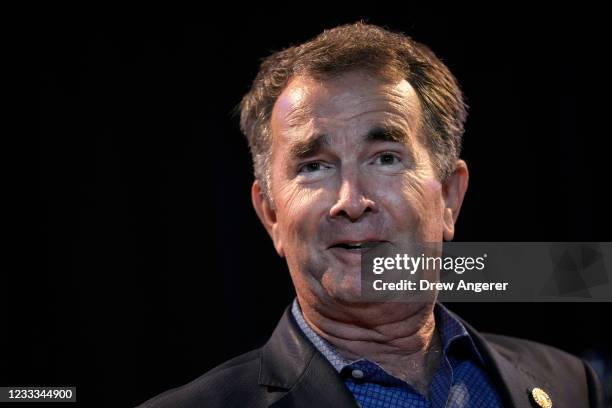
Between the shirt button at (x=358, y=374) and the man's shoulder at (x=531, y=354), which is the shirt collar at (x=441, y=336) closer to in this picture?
the shirt button at (x=358, y=374)

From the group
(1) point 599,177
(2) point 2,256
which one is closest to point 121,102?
(2) point 2,256

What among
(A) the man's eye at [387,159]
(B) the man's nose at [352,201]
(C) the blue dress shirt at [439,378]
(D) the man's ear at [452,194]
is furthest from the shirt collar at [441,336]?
(A) the man's eye at [387,159]

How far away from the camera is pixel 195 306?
8.45 feet

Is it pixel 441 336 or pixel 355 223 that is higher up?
pixel 355 223

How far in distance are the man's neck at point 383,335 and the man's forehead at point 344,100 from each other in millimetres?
488

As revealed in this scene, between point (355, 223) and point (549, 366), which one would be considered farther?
point (549, 366)

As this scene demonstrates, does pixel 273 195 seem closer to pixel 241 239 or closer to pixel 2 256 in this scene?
pixel 241 239

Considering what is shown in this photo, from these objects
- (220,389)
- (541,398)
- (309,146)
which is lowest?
(541,398)

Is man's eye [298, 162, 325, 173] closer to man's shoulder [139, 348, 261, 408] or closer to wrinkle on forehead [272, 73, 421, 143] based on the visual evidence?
wrinkle on forehead [272, 73, 421, 143]

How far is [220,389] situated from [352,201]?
0.57 meters

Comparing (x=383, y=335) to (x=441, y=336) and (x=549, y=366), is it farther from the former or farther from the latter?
(x=549, y=366)

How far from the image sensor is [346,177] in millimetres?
1960

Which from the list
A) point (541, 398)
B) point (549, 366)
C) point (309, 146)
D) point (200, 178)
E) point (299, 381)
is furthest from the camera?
point (200, 178)

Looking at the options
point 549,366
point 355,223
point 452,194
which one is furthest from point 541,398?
point 355,223
